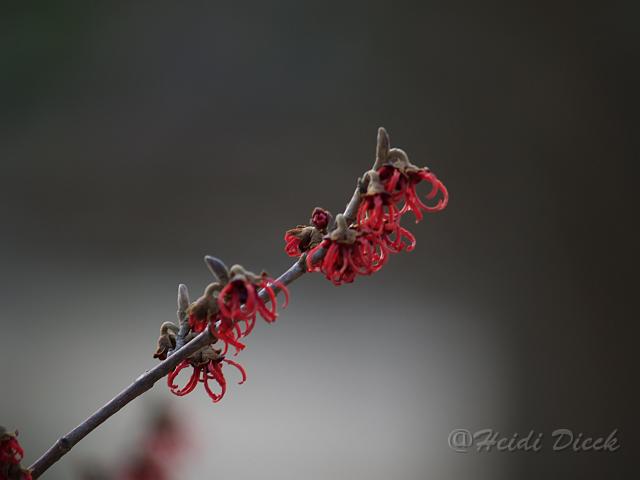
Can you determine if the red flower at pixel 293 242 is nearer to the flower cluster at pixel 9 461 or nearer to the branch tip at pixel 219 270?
the branch tip at pixel 219 270

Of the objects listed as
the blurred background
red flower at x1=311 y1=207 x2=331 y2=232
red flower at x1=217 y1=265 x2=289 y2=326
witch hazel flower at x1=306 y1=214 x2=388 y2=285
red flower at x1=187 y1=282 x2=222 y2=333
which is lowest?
red flower at x1=187 y1=282 x2=222 y2=333

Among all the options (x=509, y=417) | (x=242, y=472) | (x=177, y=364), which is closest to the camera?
(x=177, y=364)

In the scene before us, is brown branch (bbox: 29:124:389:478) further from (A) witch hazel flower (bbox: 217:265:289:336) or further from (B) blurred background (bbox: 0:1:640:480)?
(B) blurred background (bbox: 0:1:640:480)

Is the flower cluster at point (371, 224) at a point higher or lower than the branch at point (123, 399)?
higher

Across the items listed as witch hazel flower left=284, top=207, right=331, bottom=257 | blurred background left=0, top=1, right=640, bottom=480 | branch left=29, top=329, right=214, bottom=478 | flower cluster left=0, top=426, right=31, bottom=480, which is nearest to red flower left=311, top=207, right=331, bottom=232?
witch hazel flower left=284, top=207, right=331, bottom=257

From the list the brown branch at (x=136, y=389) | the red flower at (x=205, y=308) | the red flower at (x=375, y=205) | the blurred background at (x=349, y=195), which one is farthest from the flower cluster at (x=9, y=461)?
the blurred background at (x=349, y=195)

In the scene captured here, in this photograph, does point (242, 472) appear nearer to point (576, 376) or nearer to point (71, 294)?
point (71, 294)

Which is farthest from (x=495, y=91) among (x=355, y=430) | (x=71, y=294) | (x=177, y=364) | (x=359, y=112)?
(x=177, y=364)
